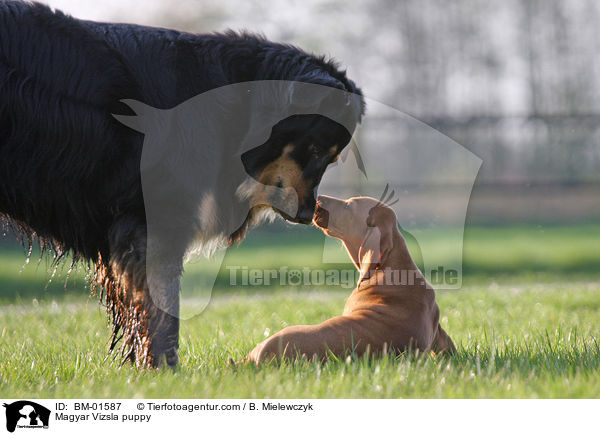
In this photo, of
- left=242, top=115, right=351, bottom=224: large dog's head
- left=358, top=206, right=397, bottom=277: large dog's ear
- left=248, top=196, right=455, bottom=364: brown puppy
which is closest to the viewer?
left=248, top=196, right=455, bottom=364: brown puppy

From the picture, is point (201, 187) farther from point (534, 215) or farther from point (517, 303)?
point (534, 215)

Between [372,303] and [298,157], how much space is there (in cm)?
88

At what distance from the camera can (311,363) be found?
2912 mm

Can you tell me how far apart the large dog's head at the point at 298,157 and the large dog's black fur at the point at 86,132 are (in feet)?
1.39
